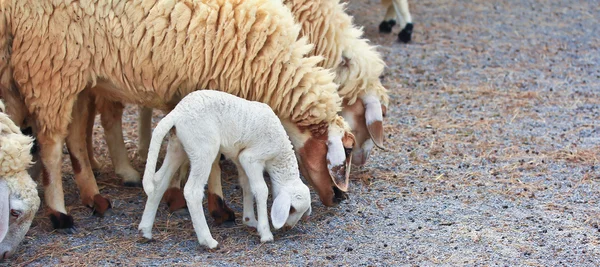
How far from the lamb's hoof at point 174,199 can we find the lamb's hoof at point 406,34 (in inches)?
217

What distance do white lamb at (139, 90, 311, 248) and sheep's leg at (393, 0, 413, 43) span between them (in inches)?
226

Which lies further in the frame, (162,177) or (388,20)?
(388,20)

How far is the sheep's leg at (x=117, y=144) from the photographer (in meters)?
6.28

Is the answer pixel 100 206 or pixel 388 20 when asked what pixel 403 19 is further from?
pixel 100 206

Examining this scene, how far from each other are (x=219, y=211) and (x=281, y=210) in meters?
0.60

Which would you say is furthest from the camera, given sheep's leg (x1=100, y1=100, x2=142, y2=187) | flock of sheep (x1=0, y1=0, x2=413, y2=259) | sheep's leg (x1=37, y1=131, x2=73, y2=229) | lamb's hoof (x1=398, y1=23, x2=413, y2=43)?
lamb's hoof (x1=398, y1=23, x2=413, y2=43)

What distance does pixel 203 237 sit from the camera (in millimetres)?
5027

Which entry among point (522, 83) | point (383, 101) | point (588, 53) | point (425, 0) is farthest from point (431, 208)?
point (425, 0)

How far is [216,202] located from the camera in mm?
5516

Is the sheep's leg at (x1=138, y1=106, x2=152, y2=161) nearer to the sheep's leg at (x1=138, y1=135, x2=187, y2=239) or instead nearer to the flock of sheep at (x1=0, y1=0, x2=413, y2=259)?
the flock of sheep at (x1=0, y1=0, x2=413, y2=259)

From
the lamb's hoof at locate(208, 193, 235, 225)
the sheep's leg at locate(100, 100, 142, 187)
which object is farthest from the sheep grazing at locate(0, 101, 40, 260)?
the sheep's leg at locate(100, 100, 142, 187)

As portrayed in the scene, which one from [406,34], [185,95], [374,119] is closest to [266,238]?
[185,95]

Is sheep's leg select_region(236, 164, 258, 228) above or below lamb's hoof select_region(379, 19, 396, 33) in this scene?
above

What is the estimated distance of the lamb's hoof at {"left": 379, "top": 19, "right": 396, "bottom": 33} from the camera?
36.7 feet
